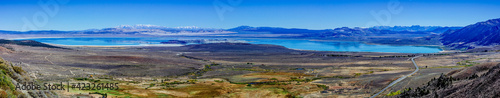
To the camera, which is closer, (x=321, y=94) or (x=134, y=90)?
(x=134, y=90)

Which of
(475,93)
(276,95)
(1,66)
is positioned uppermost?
(1,66)

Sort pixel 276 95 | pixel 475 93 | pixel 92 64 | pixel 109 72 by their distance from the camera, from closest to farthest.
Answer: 1. pixel 475 93
2. pixel 276 95
3. pixel 109 72
4. pixel 92 64

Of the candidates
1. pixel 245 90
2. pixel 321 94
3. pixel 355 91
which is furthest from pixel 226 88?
pixel 355 91

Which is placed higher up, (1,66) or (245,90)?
(1,66)

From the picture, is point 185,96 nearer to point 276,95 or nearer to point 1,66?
point 276,95

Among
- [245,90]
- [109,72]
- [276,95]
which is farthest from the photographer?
[109,72]

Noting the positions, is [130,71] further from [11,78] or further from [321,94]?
[11,78]
